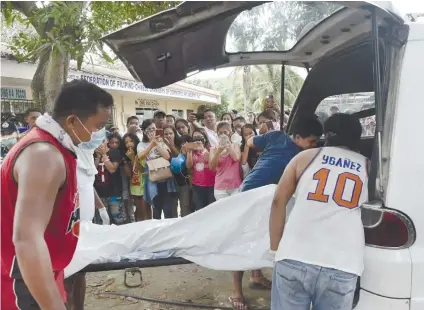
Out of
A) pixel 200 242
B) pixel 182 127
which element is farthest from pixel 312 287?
pixel 182 127

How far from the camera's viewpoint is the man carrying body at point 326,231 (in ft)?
5.58

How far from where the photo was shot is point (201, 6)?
155 cm

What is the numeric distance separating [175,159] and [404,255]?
3.56 meters

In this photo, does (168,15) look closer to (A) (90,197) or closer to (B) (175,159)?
(A) (90,197)

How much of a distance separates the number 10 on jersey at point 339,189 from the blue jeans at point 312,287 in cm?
31

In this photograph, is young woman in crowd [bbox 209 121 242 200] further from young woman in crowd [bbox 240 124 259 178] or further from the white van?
the white van

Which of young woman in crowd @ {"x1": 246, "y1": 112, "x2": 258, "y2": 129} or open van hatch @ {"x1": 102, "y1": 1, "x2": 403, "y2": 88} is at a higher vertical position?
open van hatch @ {"x1": 102, "y1": 1, "x2": 403, "y2": 88}

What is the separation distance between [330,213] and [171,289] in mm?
2274

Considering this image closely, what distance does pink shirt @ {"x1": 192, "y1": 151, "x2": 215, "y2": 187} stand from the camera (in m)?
4.70

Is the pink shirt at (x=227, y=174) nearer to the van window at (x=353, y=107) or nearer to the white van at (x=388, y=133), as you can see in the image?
the van window at (x=353, y=107)

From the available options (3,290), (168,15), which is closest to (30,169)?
(3,290)

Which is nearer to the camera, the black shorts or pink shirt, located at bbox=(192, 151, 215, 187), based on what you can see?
the black shorts

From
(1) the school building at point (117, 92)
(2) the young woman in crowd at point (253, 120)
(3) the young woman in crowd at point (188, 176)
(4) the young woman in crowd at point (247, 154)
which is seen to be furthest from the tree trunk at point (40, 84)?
(2) the young woman in crowd at point (253, 120)

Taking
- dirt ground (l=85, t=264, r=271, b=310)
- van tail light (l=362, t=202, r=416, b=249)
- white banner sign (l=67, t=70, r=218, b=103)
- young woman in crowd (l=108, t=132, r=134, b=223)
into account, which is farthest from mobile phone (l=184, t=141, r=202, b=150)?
white banner sign (l=67, t=70, r=218, b=103)
